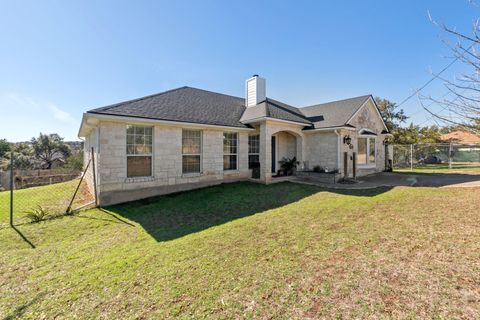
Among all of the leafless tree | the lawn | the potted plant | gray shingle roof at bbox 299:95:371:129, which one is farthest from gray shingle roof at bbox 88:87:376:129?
the leafless tree

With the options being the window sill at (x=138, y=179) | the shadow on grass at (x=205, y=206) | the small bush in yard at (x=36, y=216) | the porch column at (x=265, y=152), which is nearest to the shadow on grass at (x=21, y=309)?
the shadow on grass at (x=205, y=206)

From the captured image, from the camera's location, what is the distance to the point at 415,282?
315cm

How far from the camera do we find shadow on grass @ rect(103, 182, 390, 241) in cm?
657

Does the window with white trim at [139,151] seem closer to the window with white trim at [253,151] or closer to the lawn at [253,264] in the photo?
the lawn at [253,264]

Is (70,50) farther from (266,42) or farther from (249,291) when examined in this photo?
(249,291)

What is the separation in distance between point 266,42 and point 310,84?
219 inches

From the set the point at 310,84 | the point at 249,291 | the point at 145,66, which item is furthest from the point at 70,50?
the point at 310,84

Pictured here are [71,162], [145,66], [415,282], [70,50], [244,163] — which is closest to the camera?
[415,282]

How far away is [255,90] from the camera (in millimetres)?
15148

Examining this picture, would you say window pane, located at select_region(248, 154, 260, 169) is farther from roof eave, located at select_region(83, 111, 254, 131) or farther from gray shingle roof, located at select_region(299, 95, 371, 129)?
gray shingle roof, located at select_region(299, 95, 371, 129)

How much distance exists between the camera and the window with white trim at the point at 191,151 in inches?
432

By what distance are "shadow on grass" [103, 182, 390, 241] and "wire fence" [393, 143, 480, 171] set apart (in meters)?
15.3

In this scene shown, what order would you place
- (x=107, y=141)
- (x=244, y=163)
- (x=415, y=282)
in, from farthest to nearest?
(x=244, y=163)
(x=107, y=141)
(x=415, y=282)

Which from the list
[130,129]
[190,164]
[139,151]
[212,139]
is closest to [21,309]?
[139,151]
